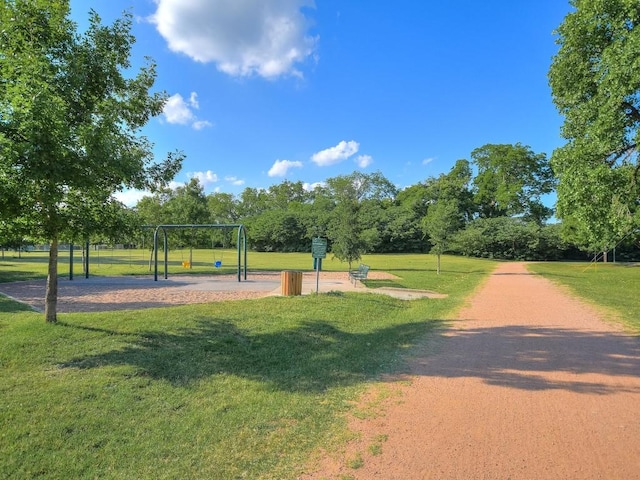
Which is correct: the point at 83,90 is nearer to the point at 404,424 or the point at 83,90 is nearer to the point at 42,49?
the point at 42,49

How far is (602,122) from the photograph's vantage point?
12.5m

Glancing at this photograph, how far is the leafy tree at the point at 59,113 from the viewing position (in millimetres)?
4879

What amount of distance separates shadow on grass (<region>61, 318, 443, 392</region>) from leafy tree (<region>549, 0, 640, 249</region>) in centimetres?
827

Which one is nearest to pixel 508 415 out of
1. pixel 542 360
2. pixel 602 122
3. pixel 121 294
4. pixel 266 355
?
pixel 542 360

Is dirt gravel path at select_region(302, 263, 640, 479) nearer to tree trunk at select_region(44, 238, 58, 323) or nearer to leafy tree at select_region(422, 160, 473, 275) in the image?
tree trunk at select_region(44, 238, 58, 323)

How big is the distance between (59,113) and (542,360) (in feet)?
24.6

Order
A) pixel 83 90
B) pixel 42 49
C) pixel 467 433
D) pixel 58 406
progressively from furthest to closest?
pixel 83 90 < pixel 42 49 < pixel 58 406 < pixel 467 433

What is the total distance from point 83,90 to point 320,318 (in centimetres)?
620

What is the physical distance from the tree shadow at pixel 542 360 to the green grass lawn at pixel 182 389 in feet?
2.49

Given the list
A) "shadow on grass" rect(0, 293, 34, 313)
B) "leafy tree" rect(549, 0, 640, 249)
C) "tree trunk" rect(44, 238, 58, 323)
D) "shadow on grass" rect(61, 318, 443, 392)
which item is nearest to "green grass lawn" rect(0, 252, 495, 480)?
"shadow on grass" rect(61, 318, 443, 392)

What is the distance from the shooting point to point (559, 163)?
47.4 ft

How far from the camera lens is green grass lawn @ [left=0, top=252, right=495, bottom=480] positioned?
3.38 meters

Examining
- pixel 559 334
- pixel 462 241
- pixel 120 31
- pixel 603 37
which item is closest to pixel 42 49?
pixel 120 31

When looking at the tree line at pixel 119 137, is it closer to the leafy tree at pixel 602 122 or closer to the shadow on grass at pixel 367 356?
the leafy tree at pixel 602 122
